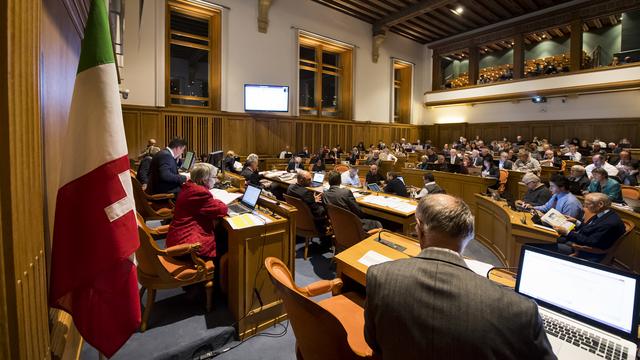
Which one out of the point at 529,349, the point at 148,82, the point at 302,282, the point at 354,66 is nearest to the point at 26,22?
the point at 529,349

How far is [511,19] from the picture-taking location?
1318 centimetres

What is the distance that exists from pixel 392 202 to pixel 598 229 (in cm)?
217

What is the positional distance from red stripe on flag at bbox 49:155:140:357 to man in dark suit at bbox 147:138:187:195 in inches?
135

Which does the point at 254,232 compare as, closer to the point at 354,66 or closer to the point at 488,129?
the point at 354,66

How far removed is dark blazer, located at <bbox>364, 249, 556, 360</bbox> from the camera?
39.5 inches

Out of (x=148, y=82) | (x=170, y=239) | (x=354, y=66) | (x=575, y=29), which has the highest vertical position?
(x=575, y=29)

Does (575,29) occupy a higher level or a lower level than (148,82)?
higher

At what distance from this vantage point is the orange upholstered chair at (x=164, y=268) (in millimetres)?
2533

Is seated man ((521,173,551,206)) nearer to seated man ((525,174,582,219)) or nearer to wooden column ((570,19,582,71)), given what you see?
seated man ((525,174,582,219))

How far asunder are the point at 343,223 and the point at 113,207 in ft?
8.26

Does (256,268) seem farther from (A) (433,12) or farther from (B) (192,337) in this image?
(A) (433,12)

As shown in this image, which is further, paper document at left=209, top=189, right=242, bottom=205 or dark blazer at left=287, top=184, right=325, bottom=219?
dark blazer at left=287, top=184, right=325, bottom=219

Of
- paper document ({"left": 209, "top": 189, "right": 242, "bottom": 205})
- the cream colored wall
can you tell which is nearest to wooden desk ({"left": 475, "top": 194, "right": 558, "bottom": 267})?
paper document ({"left": 209, "top": 189, "right": 242, "bottom": 205})

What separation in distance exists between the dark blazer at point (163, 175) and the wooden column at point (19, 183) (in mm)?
3736
